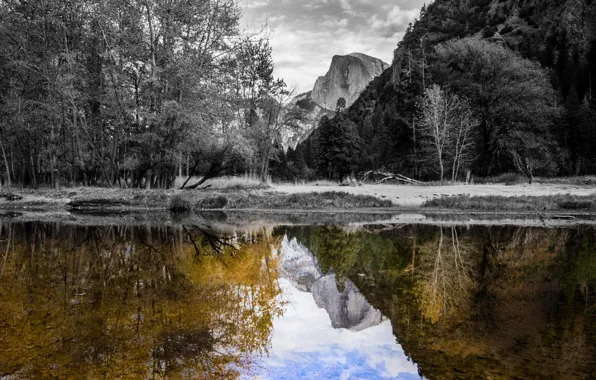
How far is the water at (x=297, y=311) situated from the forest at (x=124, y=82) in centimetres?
1416

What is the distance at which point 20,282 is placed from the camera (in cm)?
664

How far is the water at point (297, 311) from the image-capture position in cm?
381

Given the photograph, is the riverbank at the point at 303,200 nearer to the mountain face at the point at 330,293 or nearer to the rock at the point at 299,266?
the rock at the point at 299,266

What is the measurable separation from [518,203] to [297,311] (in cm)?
1670

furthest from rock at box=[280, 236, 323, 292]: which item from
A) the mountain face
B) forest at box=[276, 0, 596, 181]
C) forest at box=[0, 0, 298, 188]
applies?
forest at box=[276, 0, 596, 181]

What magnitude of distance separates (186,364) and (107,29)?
955 inches

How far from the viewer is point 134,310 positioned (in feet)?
17.2

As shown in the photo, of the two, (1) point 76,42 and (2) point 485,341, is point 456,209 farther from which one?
(1) point 76,42

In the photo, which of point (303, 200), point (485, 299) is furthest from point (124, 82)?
point (485, 299)

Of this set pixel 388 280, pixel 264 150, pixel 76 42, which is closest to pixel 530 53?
pixel 264 150

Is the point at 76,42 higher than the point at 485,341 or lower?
higher

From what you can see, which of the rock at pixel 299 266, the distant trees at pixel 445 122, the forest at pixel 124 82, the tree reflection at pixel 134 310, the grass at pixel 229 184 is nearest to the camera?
the tree reflection at pixel 134 310

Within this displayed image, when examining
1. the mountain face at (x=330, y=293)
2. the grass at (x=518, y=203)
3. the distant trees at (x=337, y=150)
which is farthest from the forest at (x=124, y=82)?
the distant trees at (x=337, y=150)

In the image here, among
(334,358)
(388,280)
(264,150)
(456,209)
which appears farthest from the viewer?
(264,150)
